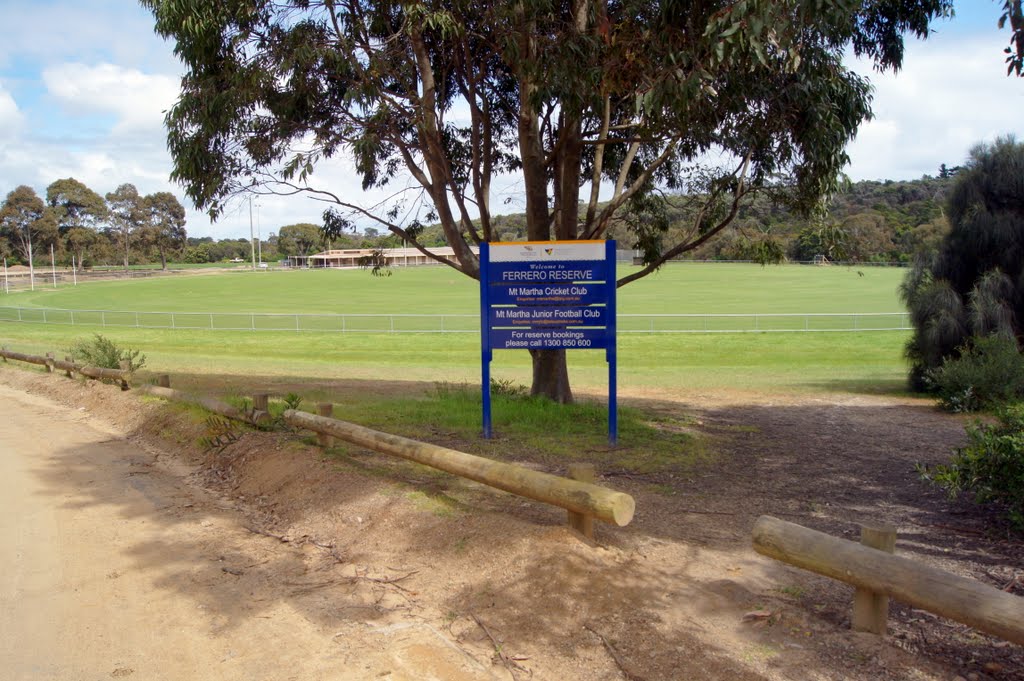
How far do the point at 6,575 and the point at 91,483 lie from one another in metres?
2.75

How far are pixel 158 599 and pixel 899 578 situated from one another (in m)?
4.42

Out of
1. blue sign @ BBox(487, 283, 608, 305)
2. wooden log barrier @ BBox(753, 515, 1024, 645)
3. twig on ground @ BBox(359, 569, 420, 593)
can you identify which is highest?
blue sign @ BBox(487, 283, 608, 305)

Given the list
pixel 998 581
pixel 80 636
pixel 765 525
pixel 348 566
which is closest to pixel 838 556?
pixel 765 525

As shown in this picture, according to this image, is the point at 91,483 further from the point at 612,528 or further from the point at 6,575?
the point at 612,528

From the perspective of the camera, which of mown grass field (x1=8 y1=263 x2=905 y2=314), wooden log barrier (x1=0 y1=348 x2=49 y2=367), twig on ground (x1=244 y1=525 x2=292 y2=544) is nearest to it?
twig on ground (x1=244 y1=525 x2=292 y2=544)

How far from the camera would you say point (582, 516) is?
19.1 feet

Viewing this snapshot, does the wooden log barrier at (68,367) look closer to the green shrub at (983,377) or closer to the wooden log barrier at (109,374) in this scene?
the wooden log barrier at (109,374)

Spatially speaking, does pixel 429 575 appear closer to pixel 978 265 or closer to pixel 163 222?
pixel 978 265

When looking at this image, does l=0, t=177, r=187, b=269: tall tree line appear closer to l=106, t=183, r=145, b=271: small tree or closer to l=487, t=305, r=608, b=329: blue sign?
l=106, t=183, r=145, b=271: small tree

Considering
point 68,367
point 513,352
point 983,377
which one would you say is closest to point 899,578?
point 983,377

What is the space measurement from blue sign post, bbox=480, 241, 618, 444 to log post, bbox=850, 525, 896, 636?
5.09 m

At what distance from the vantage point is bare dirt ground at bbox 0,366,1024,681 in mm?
4508

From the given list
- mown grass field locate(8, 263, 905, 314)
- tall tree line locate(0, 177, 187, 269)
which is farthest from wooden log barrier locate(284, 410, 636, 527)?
tall tree line locate(0, 177, 187, 269)

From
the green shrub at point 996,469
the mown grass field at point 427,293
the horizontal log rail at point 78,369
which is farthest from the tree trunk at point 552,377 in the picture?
the mown grass field at point 427,293
